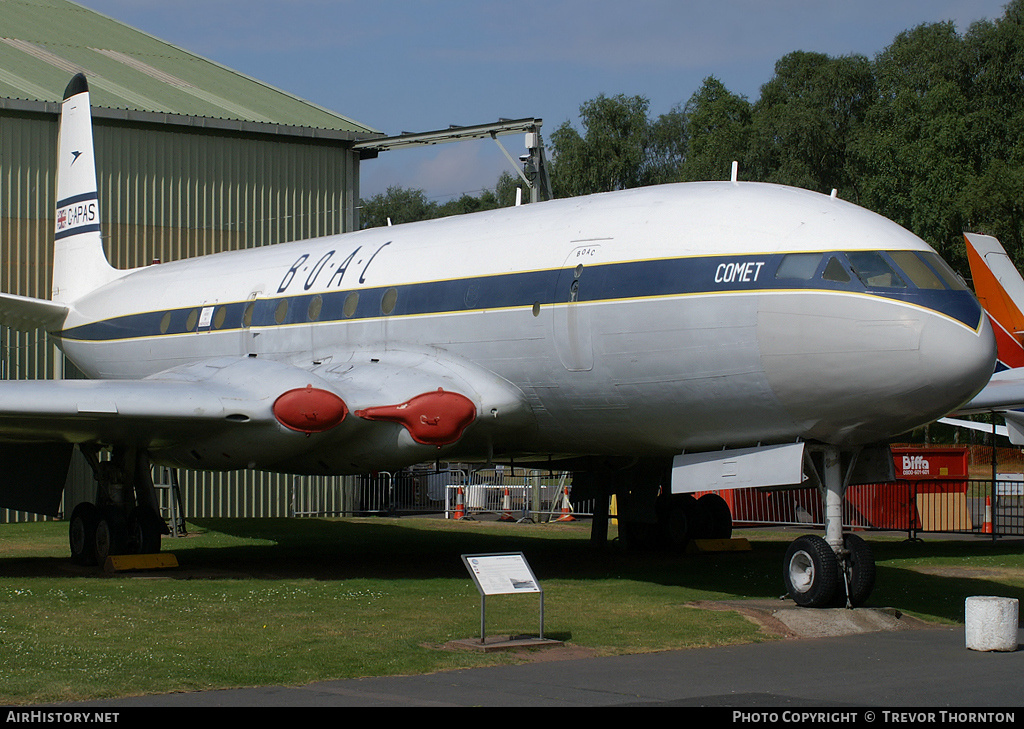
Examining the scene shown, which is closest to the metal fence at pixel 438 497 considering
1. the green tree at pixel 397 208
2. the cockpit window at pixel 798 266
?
the cockpit window at pixel 798 266

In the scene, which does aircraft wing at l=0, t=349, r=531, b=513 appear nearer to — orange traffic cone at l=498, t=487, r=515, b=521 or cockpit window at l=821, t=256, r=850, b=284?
cockpit window at l=821, t=256, r=850, b=284

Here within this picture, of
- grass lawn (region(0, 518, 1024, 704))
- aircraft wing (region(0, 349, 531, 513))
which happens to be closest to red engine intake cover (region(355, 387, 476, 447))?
aircraft wing (region(0, 349, 531, 513))

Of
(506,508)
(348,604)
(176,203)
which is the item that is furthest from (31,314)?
(506,508)

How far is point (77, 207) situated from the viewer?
69.8 feet

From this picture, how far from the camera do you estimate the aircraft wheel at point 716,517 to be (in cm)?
1777

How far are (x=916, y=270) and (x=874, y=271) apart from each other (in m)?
0.36

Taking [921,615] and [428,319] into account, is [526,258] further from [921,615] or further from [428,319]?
[921,615]

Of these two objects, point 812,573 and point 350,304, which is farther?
point 350,304

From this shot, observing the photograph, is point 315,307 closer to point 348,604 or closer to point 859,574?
point 348,604

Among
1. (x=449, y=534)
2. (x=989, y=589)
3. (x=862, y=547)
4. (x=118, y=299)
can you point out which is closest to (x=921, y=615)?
(x=862, y=547)

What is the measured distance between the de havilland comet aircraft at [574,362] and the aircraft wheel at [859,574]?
2cm

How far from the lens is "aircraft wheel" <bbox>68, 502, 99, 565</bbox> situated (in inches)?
592
